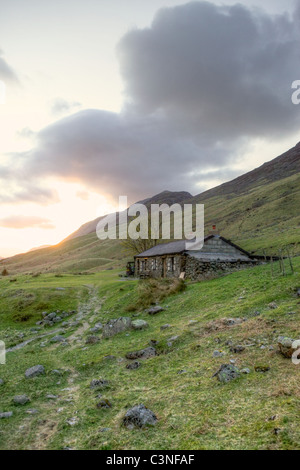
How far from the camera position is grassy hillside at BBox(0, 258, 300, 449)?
7.11 metres

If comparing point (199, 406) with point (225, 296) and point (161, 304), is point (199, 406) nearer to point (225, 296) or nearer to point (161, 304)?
point (225, 296)

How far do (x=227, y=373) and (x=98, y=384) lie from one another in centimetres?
505

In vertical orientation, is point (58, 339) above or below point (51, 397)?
below

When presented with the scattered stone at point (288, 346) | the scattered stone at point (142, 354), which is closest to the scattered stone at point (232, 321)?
the scattered stone at point (142, 354)

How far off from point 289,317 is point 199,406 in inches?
289

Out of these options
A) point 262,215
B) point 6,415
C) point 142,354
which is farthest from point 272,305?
point 262,215

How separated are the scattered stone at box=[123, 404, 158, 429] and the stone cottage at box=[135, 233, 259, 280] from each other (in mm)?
27582

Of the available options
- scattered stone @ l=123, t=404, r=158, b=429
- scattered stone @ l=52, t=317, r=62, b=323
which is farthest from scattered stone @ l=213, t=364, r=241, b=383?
scattered stone @ l=52, t=317, r=62, b=323

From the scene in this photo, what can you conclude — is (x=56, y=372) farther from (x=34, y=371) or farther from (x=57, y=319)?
(x=57, y=319)

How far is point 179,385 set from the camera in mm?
9961

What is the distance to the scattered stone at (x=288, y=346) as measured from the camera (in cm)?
990

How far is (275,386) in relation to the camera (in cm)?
846

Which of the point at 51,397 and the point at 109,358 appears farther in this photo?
the point at 109,358
